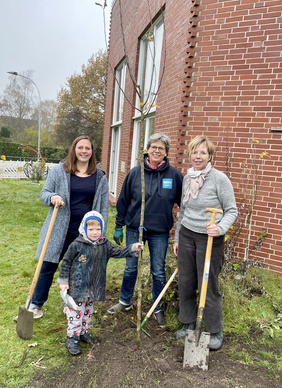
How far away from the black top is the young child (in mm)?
436

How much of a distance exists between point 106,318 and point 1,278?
6.30 ft

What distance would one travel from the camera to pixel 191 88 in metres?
4.58

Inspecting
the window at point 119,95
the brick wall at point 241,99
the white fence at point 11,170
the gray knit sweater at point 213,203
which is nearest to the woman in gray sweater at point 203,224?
the gray knit sweater at point 213,203

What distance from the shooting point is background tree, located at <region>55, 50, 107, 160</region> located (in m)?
29.8

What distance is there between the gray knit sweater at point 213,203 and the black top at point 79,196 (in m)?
1.02

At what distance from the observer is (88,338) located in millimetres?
2898

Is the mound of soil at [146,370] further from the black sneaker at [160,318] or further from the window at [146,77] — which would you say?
the window at [146,77]

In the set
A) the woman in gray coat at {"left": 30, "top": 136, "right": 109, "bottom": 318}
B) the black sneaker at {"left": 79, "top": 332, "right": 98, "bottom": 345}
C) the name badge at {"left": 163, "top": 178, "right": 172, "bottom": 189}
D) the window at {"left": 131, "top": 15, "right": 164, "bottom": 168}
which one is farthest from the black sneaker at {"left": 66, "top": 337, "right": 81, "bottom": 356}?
the window at {"left": 131, "top": 15, "right": 164, "bottom": 168}

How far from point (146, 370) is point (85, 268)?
3.19 ft

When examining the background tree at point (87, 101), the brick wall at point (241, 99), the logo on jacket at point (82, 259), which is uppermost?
the background tree at point (87, 101)

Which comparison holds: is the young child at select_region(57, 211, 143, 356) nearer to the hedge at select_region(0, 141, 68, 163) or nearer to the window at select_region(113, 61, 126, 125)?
the window at select_region(113, 61, 126, 125)

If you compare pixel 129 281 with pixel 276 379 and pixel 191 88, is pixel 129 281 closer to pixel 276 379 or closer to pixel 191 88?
pixel 276 379

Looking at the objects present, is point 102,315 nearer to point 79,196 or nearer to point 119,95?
point 79,196

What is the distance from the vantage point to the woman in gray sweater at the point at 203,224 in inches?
104
